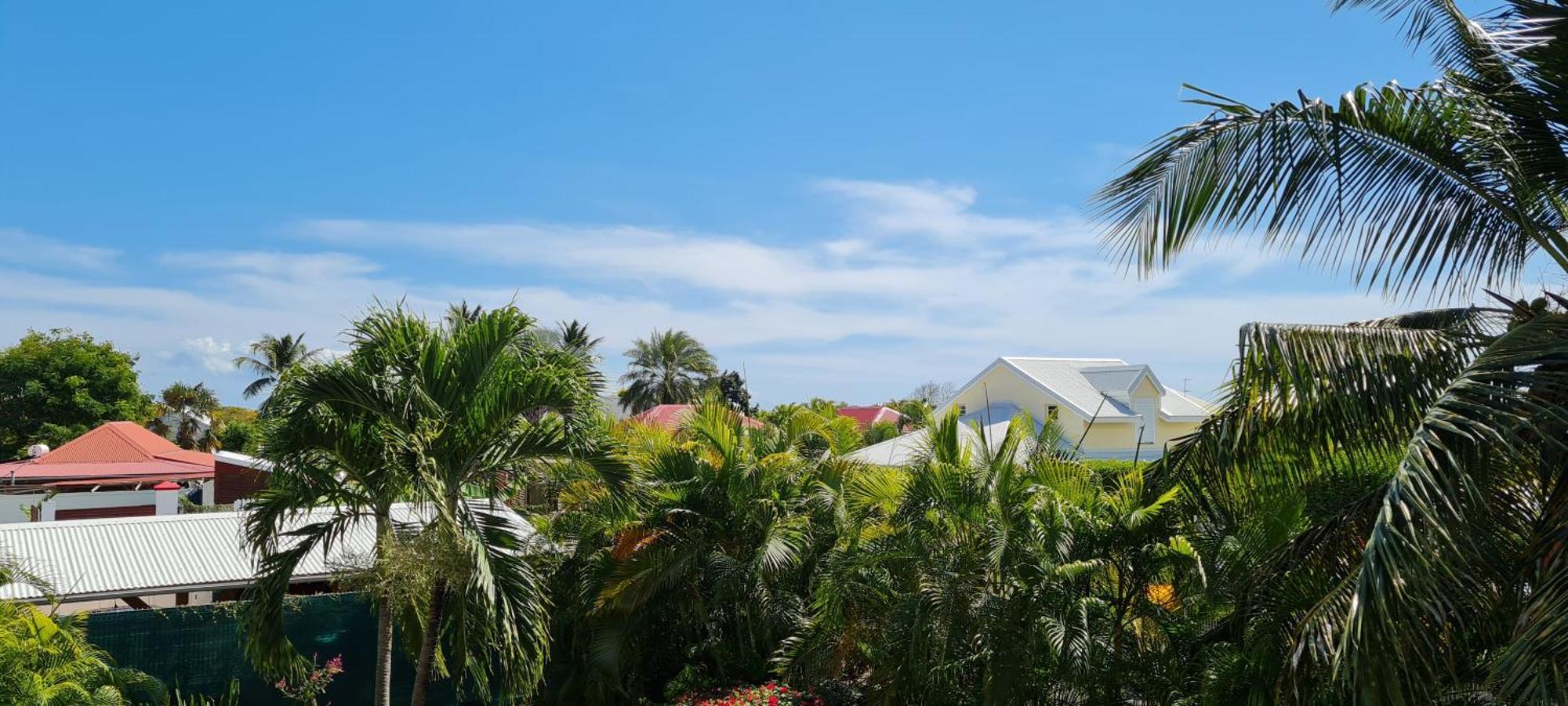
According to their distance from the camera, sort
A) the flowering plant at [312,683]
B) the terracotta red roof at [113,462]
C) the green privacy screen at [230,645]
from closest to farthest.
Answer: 1. the flowering plant at [312,683]
2. the green privacy screen at [230,645]
3. the terracotta red roof at [113,462]

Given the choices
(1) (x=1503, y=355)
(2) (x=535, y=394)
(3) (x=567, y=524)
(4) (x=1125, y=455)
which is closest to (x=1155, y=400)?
(4) (x=1125, y=455)

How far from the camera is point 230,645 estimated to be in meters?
9.74

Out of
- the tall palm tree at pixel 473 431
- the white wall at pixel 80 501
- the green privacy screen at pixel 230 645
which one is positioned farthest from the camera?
the white wall at pixel 80 501

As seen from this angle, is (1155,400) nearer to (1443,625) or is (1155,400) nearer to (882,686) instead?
(882,686)

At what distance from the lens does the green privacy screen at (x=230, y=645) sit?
9.44 m

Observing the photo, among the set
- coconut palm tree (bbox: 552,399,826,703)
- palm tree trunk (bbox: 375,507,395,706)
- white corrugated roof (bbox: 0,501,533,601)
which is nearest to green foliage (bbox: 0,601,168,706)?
white corrugated roof (bbox: 0,501,533,601)

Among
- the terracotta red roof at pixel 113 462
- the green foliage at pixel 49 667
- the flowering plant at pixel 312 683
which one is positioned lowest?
the flowering plant at pixel 312 683

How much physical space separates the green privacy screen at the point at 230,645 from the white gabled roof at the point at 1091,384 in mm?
20408

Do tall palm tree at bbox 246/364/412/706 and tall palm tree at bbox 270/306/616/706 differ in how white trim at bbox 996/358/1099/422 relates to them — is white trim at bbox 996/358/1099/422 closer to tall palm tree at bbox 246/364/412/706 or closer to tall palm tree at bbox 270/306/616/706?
tall palm tree at bbox 270/306/616/706

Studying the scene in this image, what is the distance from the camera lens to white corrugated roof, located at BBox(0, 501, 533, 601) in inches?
375

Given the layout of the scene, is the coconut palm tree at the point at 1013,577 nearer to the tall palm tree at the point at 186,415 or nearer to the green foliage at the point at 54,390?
the green foliage at the point at 54,390

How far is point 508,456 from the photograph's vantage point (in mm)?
7727

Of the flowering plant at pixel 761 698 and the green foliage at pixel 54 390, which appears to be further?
the green foliage at pixel 54 390

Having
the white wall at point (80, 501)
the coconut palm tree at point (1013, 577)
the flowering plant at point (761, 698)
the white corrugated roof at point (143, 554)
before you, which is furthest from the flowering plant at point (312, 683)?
the white wall at point (80, 501)
